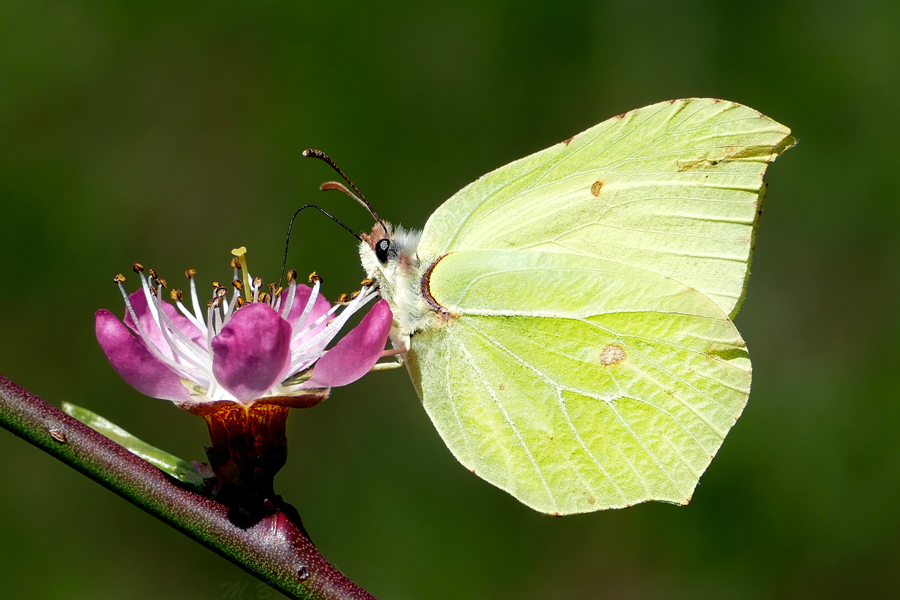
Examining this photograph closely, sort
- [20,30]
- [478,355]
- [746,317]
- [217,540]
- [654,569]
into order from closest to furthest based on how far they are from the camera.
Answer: [217,540]
[478,355]
[654,569]
[746,317]
[20,30]

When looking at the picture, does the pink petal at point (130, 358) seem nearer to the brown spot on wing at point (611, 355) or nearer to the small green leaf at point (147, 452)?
the small green leaf at point (147, 452)

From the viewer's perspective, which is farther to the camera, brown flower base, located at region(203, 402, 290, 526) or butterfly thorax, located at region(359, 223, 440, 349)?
butterfly thorax, located at region(359, 223, 440, 349)

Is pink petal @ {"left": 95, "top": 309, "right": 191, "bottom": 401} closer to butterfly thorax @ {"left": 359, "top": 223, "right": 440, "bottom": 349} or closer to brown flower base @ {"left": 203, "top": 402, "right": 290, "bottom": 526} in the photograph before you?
brown flower base @ {"left": 203, "top": 402, "right": 290, "bottom": 526}

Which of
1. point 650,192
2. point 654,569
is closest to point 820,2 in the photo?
point 654,569

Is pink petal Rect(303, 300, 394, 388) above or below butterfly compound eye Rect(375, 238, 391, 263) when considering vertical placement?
below

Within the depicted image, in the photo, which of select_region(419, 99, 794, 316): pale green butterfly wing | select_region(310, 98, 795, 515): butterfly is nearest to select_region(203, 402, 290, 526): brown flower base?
select_region(310, 98, 795, 515): butterfly

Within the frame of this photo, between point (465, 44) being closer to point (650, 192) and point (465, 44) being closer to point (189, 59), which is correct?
point (189, 59)
